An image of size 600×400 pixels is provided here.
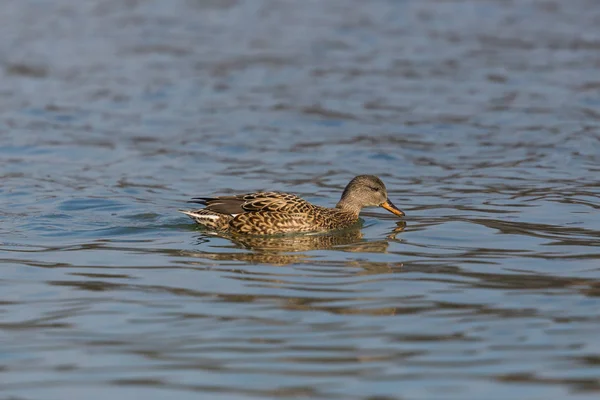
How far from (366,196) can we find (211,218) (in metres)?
1.87

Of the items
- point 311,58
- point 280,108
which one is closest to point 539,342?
point 280,108

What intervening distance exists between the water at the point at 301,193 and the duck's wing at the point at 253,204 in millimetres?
366

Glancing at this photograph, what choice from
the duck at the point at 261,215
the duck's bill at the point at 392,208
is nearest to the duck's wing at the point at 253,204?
the duck at the point at 261,215

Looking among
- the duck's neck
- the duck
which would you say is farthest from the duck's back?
the duck's neck

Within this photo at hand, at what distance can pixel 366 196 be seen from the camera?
1352 cm

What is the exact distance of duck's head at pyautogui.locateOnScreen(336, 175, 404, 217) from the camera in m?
13.5

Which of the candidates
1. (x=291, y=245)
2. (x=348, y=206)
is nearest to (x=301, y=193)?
(x=348, y=206)

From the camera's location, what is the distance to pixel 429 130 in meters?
19.1

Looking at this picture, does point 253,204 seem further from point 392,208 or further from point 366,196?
point 392,208

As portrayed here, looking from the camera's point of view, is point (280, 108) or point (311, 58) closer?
point (280, 108)

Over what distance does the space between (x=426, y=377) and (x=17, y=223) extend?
679cm

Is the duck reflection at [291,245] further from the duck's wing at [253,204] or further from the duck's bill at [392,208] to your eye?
the duck's wing at [253,204]

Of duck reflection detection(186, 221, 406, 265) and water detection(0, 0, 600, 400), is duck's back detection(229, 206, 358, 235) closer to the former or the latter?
duck reflection detection(186, 221, 406, 265)

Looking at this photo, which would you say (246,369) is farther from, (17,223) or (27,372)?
(17,223)
